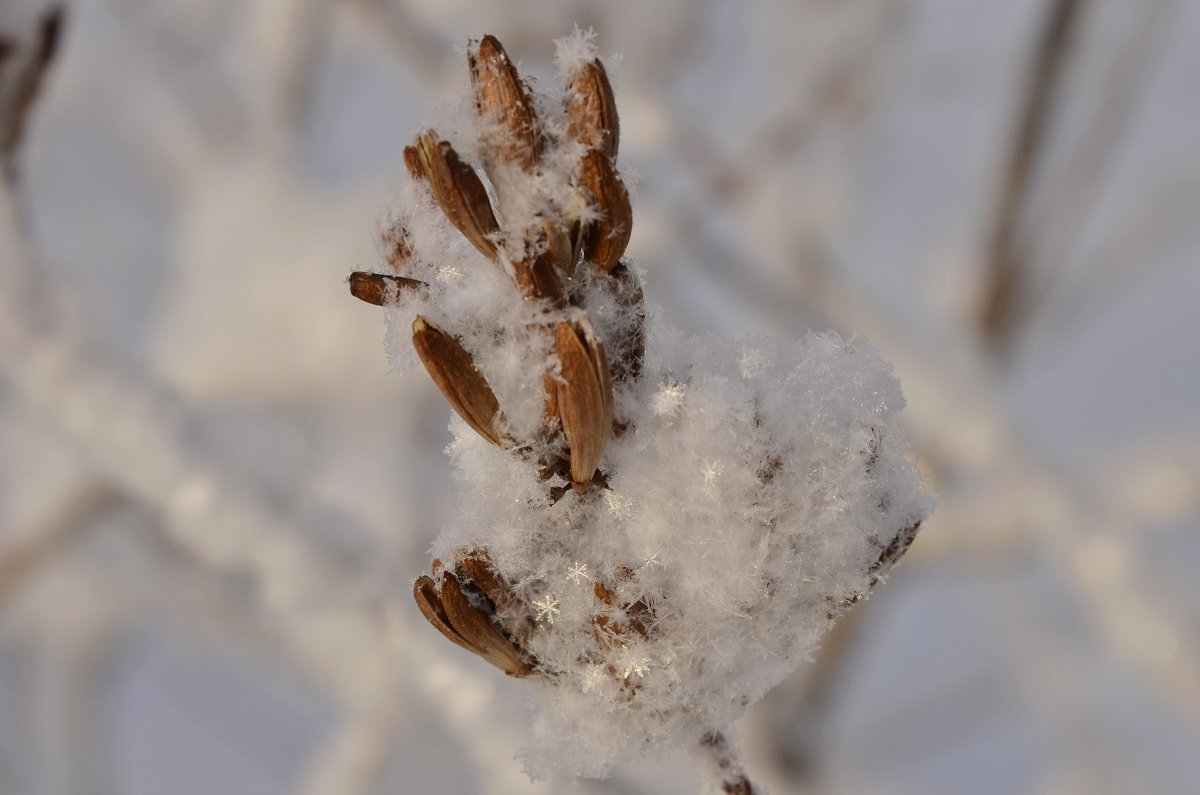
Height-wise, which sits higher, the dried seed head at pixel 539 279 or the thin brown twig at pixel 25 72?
the thin brown twig at pixel 25 72

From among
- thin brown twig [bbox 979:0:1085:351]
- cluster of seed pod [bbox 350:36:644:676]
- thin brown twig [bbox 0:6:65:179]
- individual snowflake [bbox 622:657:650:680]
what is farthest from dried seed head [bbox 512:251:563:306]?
thin brown twig [bbox 979:0:1085:351]

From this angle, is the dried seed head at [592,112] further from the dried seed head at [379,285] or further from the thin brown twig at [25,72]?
the thin brown twig at [25,72]

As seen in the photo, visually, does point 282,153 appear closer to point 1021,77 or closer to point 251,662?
point 251,662

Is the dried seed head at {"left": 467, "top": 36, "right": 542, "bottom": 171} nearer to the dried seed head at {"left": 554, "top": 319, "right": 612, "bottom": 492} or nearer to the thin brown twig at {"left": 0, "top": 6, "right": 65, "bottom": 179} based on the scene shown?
the dried seed head at {"left": 554, "top": 319, "right": 612, "bottom": 492}

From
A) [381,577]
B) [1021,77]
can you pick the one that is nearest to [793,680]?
[1021,77]

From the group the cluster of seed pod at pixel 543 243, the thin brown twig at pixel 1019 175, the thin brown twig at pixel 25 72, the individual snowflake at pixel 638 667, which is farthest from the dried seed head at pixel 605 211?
the thin brown twig at pixel 1019 175

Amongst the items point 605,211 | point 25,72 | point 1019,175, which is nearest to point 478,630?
point 605,211
